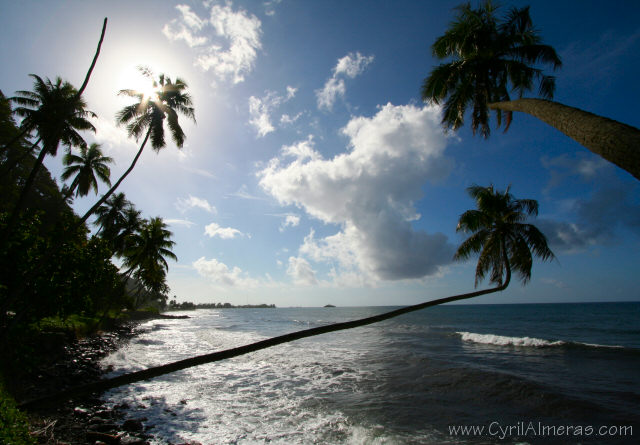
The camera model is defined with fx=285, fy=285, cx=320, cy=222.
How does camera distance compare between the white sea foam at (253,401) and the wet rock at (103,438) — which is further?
the white sea foam at (253,401)

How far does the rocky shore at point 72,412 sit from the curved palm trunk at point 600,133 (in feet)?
23.7

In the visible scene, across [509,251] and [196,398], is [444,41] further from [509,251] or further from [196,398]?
[196,398]

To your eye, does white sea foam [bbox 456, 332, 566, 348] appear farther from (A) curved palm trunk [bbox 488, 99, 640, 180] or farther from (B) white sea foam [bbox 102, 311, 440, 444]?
(A) curved palm trunk [bbox 488, 99, 640, 180]

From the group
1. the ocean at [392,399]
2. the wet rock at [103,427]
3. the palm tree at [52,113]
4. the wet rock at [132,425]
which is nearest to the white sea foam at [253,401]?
the ocean at [392,399]

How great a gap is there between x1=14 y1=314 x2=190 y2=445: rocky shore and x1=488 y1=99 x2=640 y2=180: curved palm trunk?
721cm

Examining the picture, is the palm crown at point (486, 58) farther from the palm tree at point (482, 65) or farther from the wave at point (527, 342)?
the wave at point (527, 342)

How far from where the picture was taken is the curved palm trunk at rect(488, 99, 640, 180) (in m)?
2.47

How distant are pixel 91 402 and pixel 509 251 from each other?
1449 centimetres

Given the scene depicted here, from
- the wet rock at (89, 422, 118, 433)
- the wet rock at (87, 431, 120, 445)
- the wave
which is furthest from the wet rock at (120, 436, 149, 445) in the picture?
the wave

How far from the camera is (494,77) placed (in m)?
7.98

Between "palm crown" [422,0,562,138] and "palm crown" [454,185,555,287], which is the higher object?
"palm crown" [422,0,562,138]

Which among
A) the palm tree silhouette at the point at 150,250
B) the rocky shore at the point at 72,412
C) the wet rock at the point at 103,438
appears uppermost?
the palm tree silhouette at the point at 150,250

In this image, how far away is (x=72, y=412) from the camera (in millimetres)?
7918

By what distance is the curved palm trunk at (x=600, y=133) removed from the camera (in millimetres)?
2469
